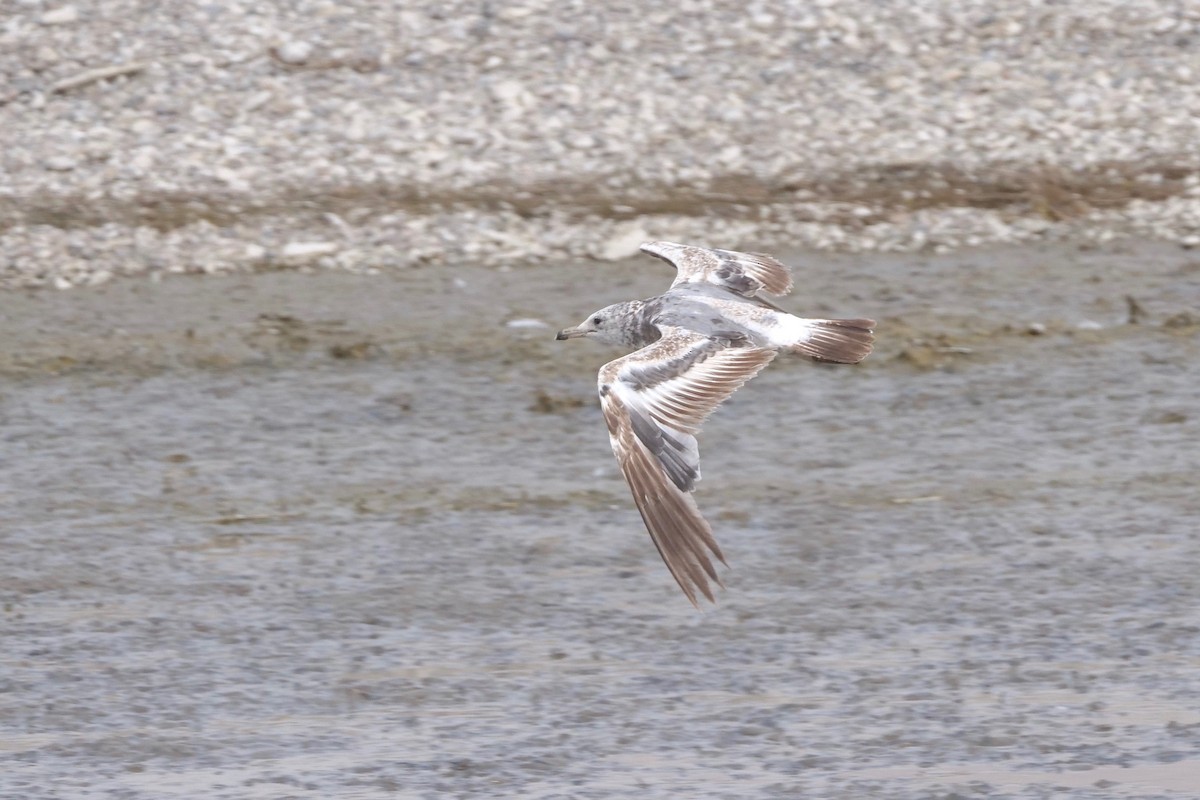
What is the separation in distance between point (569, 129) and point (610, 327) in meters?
4.71

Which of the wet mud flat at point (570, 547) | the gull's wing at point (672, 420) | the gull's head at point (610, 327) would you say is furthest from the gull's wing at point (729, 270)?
the gull's wing at point (672, 420)

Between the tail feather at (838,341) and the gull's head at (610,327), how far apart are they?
79cm

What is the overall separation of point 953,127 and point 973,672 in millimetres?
6200

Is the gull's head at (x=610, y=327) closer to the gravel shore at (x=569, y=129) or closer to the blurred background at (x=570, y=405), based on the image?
the blurred background at (x=570, y=405)

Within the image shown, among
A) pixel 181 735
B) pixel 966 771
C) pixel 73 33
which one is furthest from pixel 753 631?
pixel 73 33

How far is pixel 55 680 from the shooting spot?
6.80m

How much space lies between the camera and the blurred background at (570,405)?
6.39m

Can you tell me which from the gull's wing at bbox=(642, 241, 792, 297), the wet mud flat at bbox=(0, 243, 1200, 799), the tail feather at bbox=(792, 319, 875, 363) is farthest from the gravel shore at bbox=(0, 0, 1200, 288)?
the tail feather at bbox=(792, 319, 875, 363)

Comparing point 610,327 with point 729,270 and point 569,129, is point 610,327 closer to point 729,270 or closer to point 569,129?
point 729,270

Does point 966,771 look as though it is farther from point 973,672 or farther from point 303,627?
point 303,627

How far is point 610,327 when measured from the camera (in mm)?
7707

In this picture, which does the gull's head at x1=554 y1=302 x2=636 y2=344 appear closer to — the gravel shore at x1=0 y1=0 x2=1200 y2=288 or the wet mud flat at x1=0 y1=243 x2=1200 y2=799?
the wet mud flat at x1=0 y1=243 x2=1200 y2=799

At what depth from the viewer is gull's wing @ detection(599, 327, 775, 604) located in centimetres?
607

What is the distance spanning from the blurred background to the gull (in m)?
0.66
